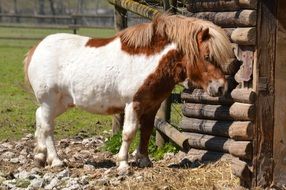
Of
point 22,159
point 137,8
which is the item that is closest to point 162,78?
point 137,8

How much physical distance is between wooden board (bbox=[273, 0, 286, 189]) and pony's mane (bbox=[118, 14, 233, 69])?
37.6 inches

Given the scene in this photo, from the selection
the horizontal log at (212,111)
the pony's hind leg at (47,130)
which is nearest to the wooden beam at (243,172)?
the horizontal log at (212,111)

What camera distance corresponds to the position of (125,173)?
8148 millimetres

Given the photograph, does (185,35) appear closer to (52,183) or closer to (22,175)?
(52,183)

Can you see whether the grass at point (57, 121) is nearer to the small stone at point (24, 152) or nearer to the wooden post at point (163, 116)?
the wooden post at point (163, 116)

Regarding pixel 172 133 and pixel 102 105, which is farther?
pixel 172 133

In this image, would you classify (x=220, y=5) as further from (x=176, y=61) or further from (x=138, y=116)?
(x=138, y=116)

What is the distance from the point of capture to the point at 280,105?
7098mm

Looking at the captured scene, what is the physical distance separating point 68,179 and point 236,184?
1.82 m

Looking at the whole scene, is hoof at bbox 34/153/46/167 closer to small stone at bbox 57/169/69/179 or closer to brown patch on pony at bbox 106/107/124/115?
small stone at bbox 57/169/69/179

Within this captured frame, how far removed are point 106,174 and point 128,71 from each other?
1173 mm

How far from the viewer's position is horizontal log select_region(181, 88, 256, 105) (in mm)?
7063

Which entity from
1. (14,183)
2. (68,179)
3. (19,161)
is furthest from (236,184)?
(19,161)

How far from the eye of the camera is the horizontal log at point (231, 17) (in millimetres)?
7047
